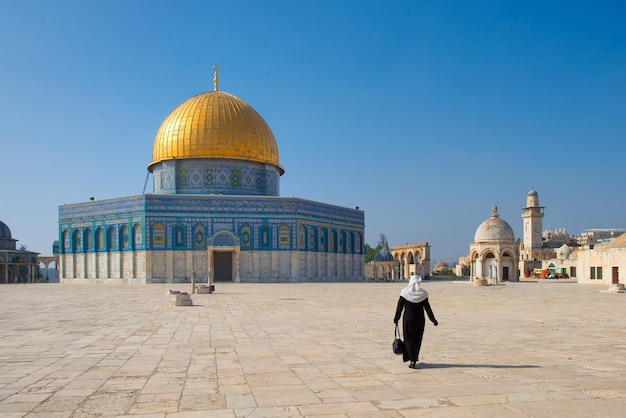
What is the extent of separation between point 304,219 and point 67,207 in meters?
17.9

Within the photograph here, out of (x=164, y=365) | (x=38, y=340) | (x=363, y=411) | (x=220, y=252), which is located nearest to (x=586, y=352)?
(x=363, y=411)

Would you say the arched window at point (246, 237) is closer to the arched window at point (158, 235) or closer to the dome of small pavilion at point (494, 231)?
the arched window at point (158, 235)

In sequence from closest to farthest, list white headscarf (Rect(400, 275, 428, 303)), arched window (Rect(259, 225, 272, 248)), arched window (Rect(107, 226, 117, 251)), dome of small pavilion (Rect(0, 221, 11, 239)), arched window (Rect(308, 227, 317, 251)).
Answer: white headscarf (Rect(400, 275, 428, 303)) < arched window (Rect(259, 225, 272, 248)) < arched window (Rect(107, 226, 117, 251)) < arched window (Rect(308, 227, 317, 251)) < dome of small pavilion (Rect(0, 221, 11, 239))

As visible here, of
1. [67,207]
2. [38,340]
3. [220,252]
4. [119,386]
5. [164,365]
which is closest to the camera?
[119,386]

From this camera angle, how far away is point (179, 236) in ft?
136

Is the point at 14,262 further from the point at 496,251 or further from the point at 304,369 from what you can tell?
the point at 304,369

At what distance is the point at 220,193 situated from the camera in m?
44.0

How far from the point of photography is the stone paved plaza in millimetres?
5488

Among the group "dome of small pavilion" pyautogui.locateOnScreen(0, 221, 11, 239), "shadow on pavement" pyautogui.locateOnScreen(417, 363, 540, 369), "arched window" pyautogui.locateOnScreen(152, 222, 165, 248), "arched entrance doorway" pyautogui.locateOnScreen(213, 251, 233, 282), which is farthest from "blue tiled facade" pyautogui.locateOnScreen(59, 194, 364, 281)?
"shadow on pavement" pyautogui.locateOnScreen(417, 363, 540, 369)

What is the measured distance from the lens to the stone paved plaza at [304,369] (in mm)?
5488

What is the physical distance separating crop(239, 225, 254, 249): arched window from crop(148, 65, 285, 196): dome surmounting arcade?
4.13 meters

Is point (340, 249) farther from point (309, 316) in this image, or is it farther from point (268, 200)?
point (309, 316)

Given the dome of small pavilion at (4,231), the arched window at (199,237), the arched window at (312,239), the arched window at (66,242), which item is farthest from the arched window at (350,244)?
the dome of small pavilion at (4,231)

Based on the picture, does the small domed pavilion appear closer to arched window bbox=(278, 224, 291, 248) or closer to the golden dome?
arched window bbox=(278, 224, 291, 248)
